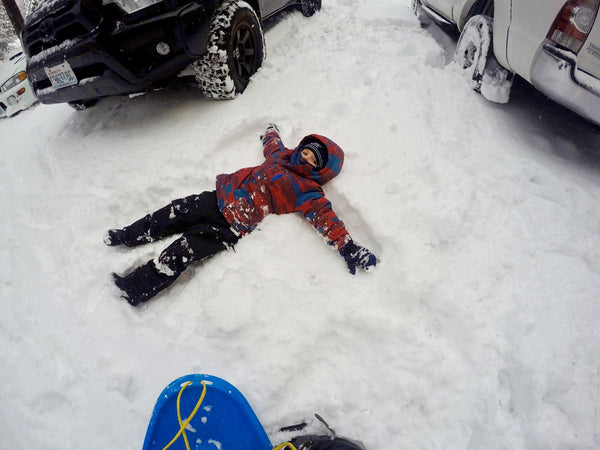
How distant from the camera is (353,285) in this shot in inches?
83.7

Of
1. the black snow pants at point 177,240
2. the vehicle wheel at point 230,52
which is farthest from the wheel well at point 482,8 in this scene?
the black snow pants at point 177,240

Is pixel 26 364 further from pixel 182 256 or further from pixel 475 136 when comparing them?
pixel 475 136

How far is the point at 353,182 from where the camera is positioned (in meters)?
2.65

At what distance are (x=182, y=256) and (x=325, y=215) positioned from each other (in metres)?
0.95

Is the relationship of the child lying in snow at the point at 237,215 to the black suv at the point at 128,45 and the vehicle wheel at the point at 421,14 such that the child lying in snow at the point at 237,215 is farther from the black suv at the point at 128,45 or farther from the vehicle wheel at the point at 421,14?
the vehicle wheel at the point at 421,14

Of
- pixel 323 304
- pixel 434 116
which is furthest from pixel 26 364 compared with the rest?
pixel 434 116

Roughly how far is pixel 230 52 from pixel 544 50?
2.35 m

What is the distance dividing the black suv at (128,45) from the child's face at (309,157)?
1166 mm

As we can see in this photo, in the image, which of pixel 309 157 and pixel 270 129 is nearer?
pixel 309 157

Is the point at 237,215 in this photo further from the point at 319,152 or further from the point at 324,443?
the point at 324,443

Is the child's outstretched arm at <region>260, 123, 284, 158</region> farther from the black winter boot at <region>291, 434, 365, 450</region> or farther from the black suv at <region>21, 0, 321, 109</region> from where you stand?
the black winter boot at <region>291, 434, 365, 450</region>

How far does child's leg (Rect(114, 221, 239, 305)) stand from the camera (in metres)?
2.18

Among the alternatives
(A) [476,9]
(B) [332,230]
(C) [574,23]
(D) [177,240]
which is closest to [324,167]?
(B) [332,230]

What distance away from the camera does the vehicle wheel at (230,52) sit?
9.82 feet
